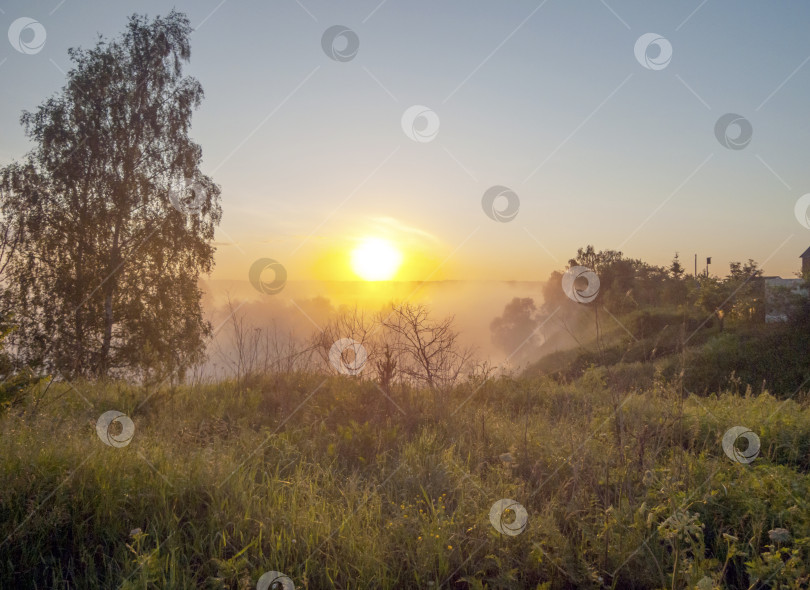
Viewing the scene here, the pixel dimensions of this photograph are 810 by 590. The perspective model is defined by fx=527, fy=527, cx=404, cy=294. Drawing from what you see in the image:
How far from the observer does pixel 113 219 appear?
1580cm

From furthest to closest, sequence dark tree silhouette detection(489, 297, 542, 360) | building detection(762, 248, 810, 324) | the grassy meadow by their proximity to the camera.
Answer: dark tree silhouette detection(489, 297, 542, 360), building detection(762, 248, 810, 324), the grassy meadow

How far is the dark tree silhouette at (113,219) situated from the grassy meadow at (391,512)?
11.4 metres

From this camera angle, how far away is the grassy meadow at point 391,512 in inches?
106

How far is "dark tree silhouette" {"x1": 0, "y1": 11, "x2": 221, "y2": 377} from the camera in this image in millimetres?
14797

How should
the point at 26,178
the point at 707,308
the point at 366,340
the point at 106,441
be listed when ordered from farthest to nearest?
the point at 707,308
the point at 26,178
the point at 366,340
the point at 106,441

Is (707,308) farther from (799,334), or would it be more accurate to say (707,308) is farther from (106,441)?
(106,441)

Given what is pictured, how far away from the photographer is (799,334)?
1728 centimetres

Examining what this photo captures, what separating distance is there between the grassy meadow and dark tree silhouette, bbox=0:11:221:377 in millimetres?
11439

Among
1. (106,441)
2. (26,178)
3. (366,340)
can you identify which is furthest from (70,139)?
(106,441)

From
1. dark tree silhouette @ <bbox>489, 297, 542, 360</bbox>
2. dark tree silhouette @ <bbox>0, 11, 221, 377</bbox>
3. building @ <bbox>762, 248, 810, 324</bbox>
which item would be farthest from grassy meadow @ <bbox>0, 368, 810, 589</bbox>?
dark tree silhouette @ <bbox>489, 297, 542, 360</bbox>

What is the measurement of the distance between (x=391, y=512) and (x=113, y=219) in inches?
612

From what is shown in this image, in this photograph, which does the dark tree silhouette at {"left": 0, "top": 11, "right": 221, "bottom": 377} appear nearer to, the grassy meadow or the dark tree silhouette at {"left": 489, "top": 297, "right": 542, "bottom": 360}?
the grassy meadow

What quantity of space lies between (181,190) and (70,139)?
128 inches

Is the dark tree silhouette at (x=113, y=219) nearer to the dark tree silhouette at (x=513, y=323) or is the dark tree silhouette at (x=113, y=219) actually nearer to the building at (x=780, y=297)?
the building at (x=780, y=297)
